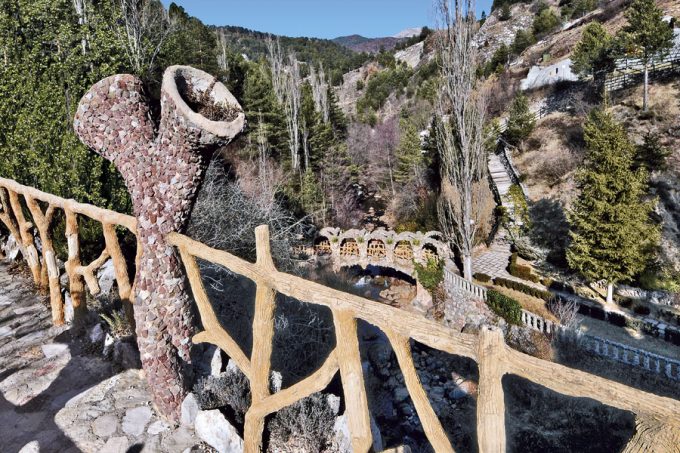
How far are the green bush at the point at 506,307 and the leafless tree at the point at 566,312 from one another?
111 centimetres

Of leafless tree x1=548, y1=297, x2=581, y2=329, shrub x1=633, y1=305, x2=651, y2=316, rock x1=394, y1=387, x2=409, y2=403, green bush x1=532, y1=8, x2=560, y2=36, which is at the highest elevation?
green bush x1=532, y1=8, x2=560, y2=36

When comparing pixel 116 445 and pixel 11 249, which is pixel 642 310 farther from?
pixel 11 249

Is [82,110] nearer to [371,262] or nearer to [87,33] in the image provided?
[87,33]

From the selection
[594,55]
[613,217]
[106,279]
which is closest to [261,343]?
[106,279]

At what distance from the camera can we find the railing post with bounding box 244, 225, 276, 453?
8.41 feet

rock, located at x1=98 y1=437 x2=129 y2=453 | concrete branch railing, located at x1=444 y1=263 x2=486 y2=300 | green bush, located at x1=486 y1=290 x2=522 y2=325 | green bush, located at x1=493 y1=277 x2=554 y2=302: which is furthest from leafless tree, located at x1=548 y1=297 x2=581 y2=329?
rock, located at x1=98 y1=437 x2=129 y2=453

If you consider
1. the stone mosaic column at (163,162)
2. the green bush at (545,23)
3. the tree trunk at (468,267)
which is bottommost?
the tree trunk at (468,267)

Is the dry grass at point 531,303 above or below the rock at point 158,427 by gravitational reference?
below

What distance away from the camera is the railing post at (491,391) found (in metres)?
1.61

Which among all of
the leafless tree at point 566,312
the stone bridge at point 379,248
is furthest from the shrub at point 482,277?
the leafless tree at point 566,312

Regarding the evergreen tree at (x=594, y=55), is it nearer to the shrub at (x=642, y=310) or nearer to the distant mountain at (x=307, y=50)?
the shrub at (x=642, y=310)

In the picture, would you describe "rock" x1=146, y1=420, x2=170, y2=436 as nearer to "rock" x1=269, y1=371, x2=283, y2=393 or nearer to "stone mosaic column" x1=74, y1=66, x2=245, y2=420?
"stone mosaic column" x1=74, y1=66, x2=245, y2=420

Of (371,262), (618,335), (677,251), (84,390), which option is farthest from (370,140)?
(84,390)

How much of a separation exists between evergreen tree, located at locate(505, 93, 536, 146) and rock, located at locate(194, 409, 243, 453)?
29.1 m
